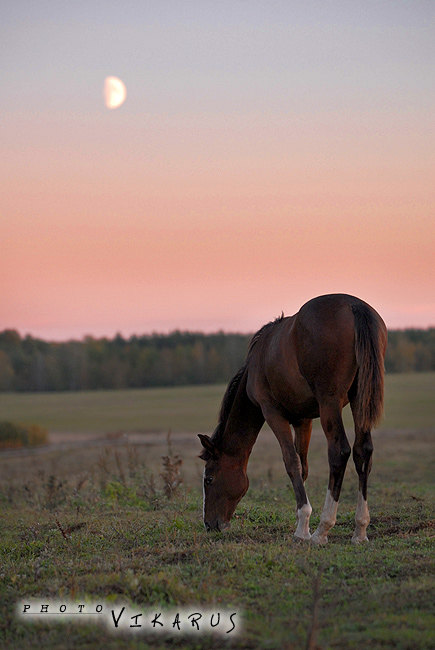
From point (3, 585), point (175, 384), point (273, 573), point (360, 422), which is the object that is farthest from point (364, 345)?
point (175, 384)

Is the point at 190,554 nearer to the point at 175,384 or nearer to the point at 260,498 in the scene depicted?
the point at 260,498

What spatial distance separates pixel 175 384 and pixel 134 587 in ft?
298

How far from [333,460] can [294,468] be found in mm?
662

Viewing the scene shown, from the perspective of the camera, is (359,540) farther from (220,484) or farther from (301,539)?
(220,484)

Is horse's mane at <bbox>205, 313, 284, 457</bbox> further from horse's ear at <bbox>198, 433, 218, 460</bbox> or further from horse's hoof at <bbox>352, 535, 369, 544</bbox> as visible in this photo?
horse's hoof at <bbox>352, 535, 369, 544</bbox>

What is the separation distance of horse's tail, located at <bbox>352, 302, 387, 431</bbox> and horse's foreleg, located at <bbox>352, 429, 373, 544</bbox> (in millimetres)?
245

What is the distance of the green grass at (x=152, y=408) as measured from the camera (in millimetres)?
51688

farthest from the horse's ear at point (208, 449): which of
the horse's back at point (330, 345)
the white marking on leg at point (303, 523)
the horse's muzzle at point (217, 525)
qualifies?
the horse's back at point (330, 345)

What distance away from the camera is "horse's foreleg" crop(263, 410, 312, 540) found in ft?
23.9

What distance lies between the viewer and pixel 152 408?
220 ft

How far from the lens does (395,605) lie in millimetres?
4887

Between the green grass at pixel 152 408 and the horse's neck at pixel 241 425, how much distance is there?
3608 cm

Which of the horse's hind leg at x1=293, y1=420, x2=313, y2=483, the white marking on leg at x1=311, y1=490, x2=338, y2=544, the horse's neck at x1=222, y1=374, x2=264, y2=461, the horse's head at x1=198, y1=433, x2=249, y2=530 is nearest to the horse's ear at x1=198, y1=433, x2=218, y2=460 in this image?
the horse's head at x1=198, y1=433, x2=249, y2=530

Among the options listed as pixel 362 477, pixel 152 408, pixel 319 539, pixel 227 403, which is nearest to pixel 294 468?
pixel 362 477
